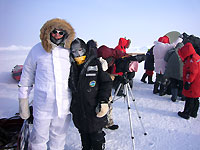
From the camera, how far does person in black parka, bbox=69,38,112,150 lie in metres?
1.92

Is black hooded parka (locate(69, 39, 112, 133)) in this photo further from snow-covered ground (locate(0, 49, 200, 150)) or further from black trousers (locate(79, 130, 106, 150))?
snow-covered ground (locate(0, 49, 200, 150))

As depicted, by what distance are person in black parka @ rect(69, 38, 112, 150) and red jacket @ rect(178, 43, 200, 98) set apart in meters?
2.45

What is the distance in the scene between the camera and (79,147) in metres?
2.75

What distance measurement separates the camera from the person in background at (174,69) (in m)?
4.71

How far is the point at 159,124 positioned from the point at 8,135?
10.4 feet

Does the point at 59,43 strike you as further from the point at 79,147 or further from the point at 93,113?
the point at 79,147

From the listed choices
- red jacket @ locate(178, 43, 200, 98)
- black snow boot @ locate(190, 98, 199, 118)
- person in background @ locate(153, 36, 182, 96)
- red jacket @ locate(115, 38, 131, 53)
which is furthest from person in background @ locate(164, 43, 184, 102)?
red jacket @ locate(115, 38, 131, 53)

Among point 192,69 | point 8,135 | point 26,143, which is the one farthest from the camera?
point 192,69

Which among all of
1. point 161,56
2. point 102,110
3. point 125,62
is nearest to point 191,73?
point 125,62

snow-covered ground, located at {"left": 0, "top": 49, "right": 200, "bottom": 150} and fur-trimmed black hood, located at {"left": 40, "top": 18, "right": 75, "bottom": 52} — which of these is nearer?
fur-trimmed black hood, located at {"left": 40, "top": 18, "right": 75, "bottom": 52}

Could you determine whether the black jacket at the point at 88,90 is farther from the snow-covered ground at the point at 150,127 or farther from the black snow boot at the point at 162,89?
the black snow boot at the point at 162,89

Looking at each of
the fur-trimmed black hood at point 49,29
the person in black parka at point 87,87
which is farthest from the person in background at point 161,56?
the fur-trimmed black hood at point 49,29

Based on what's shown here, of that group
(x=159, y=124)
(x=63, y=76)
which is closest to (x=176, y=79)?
(x=159, y=124)

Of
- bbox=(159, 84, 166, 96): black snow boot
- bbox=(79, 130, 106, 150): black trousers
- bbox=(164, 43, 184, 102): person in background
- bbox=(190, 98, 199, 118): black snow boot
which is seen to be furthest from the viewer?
bbox=(159, 84, 166, 96): black snow boot
